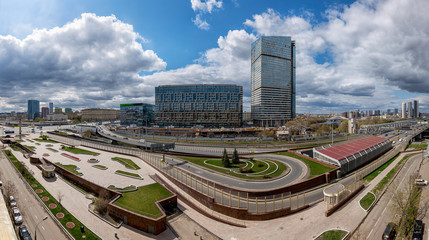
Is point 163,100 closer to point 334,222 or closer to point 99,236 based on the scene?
point 99,236

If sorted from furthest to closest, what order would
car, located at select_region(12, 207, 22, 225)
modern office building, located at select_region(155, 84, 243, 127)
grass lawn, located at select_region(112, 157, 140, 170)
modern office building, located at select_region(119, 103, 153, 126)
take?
1. modern office building, located at select_region(119, 103, 153, 126)
2. modern office building, located at select_region(155, 84, 243, 127)
3. grass lawn, located at select_region(112, 157, 140, 170)
4. car, located at select_region(12, 207, 22, 225)

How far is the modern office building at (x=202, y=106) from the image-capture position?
122 meters

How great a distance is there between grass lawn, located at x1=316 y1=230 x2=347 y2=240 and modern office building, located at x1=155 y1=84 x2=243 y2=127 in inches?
4064

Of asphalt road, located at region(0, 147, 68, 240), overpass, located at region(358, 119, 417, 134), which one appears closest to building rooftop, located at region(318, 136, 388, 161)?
asphalt road, located at region(0, 147, 68, 240)

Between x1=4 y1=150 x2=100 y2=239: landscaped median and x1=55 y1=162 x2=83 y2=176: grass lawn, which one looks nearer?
x1=4 y1=150 x2=100 y2=239: landscaped median

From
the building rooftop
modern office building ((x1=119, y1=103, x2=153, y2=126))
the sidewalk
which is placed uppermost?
modern office building ((x1=119, y1=103, x2=153, y2=126))

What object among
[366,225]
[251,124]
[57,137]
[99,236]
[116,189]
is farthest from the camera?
[251,124]

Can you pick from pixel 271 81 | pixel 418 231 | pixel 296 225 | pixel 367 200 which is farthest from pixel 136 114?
pixel 418 231

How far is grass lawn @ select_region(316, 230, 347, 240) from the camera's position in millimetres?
17583

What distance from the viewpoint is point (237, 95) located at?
12438cm

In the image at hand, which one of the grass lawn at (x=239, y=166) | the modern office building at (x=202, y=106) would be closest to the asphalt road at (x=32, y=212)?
the grass lawn at (x=239, y=166)

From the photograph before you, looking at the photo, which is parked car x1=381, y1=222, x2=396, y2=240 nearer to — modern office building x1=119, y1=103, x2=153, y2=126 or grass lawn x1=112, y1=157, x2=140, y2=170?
grass lawn x1=112, y1=157, x2=140, y2=170

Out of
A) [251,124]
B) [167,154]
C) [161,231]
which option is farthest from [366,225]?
[251,124]

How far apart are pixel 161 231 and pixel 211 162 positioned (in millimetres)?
20122
